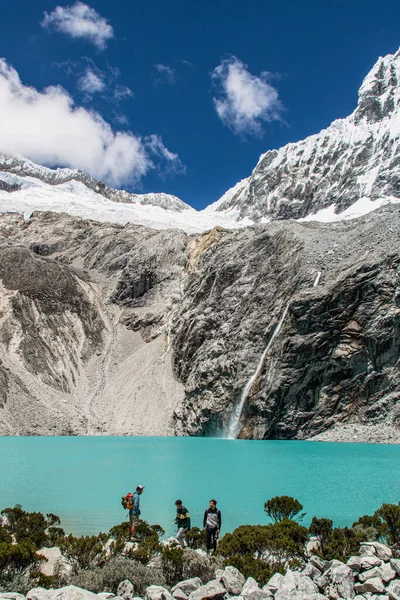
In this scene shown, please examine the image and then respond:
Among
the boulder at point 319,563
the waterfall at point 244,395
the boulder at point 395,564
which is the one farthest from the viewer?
the waterfall at point 244,395

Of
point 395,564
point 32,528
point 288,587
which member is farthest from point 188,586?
point 32,528

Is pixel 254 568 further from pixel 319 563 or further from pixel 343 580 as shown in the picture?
pixel 343 580

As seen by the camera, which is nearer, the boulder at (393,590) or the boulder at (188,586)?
the boulder at (393,590)

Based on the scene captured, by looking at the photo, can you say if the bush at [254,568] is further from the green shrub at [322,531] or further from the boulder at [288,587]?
the green shrub at [322,531]

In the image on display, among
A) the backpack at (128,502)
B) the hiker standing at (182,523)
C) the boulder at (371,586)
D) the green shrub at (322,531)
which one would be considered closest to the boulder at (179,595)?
the boulder at (371,586)

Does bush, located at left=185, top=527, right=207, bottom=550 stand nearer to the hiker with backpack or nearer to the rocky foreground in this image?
the hiker with backpack

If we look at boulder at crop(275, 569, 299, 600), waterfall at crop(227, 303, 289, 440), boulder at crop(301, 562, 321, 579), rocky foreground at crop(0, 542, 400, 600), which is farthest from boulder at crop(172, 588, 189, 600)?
waterfall at crop(227, 303, 289, 440)

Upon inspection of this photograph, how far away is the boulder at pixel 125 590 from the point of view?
351 inches

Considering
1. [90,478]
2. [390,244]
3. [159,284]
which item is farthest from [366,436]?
[159,284]

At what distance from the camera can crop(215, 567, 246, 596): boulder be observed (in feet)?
30.2

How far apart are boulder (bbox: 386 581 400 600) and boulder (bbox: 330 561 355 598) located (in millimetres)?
617

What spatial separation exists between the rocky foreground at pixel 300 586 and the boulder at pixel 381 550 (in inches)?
29.5

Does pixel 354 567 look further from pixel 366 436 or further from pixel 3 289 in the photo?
pixel 3 289

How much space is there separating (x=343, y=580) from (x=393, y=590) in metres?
0.83
